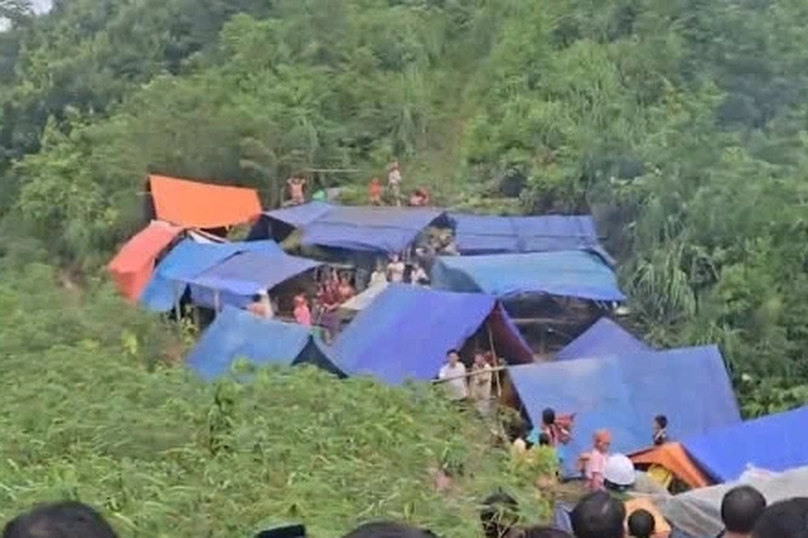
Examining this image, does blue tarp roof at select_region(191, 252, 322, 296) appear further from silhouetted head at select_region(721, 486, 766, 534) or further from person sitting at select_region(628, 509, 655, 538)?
silhouetted head at select_region(721, 486, 766, 534)

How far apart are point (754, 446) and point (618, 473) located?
139 centimetres

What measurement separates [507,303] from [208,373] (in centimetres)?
268

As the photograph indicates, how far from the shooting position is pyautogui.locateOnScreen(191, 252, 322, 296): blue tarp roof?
14125mm

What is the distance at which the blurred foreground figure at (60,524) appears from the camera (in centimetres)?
222

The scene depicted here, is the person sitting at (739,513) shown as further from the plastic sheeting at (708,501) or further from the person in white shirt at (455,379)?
the person in white shirt at (455,379)

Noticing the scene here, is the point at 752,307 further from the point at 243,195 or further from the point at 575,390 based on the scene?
the point at 243,195

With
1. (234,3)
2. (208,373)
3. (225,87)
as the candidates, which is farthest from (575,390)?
(234,3)

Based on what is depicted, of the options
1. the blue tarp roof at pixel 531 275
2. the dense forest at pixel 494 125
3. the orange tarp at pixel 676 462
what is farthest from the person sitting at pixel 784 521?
the blue tarp roof at pixel 531 275

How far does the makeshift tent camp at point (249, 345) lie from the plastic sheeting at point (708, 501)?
4.40m

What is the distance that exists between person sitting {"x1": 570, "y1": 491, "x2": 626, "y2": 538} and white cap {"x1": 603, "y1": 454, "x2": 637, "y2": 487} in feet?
17.2

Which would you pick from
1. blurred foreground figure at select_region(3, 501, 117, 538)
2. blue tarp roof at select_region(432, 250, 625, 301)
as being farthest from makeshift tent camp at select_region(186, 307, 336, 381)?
blurred foreground figure at select_region(3, 501, 117, 538)

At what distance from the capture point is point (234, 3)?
81.7ft

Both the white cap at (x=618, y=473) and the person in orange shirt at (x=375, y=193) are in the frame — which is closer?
the white cap at (x=618, y=473)

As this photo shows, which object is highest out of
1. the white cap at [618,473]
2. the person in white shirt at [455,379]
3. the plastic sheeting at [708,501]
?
the plastic sheeting at [708,501]
